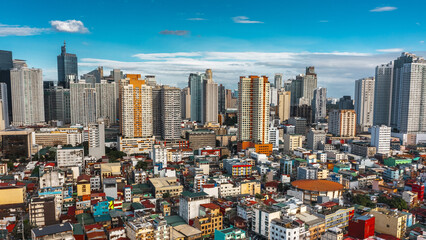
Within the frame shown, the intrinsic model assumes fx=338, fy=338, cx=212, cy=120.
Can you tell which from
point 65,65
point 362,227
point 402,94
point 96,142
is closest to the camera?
point 362,227

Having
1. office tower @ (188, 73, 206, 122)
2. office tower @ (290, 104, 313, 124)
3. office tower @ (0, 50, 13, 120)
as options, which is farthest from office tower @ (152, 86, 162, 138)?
office tower @ (0, 50, 13, 120)

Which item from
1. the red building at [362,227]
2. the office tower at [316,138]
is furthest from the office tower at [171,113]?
the red building at [362,227]

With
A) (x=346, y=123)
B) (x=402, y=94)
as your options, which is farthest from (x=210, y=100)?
(x=402, y=94)

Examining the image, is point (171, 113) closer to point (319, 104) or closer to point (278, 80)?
point (319, 104)

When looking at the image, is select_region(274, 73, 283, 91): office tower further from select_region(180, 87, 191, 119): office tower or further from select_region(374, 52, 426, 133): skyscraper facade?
select_region(374, 52, 426, 133): skyscraper facade

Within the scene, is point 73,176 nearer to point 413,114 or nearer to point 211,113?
point 211,113

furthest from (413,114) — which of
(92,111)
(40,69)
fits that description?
(40,69)
